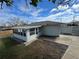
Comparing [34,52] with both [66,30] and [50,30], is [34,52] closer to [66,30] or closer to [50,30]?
[50,30]

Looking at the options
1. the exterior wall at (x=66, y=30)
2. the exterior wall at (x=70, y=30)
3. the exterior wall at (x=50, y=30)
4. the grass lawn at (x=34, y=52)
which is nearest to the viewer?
the grass lawn at (x=34, y=52)

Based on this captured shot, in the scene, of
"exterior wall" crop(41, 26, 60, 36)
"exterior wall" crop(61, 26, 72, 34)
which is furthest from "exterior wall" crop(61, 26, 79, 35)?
"exterior wall" crop(41, 26, 60, 36)

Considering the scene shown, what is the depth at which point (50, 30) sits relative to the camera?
28.7 meters

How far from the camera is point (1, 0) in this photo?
18.1 ft

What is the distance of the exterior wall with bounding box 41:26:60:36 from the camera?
1110 inches

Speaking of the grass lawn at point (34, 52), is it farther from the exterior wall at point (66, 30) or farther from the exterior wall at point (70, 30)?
the exterior wall at point (66, 30)

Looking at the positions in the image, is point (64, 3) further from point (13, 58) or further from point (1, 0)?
point (13, 58)

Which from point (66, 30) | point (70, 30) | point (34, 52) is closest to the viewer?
point (34, 52)

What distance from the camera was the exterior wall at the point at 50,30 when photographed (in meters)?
28.2

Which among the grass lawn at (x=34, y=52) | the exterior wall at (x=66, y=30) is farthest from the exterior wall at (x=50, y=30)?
the grass lawn at (x=34, y=52)

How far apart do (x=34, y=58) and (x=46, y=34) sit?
55.5ft

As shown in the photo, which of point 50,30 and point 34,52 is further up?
point 50,30

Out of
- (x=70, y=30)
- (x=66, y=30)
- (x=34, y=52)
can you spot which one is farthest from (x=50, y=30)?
(x=34, y=52)

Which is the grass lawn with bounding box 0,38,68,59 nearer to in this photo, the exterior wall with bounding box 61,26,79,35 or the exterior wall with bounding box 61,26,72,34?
the exterior wall with bounding box 61,26,79,35
